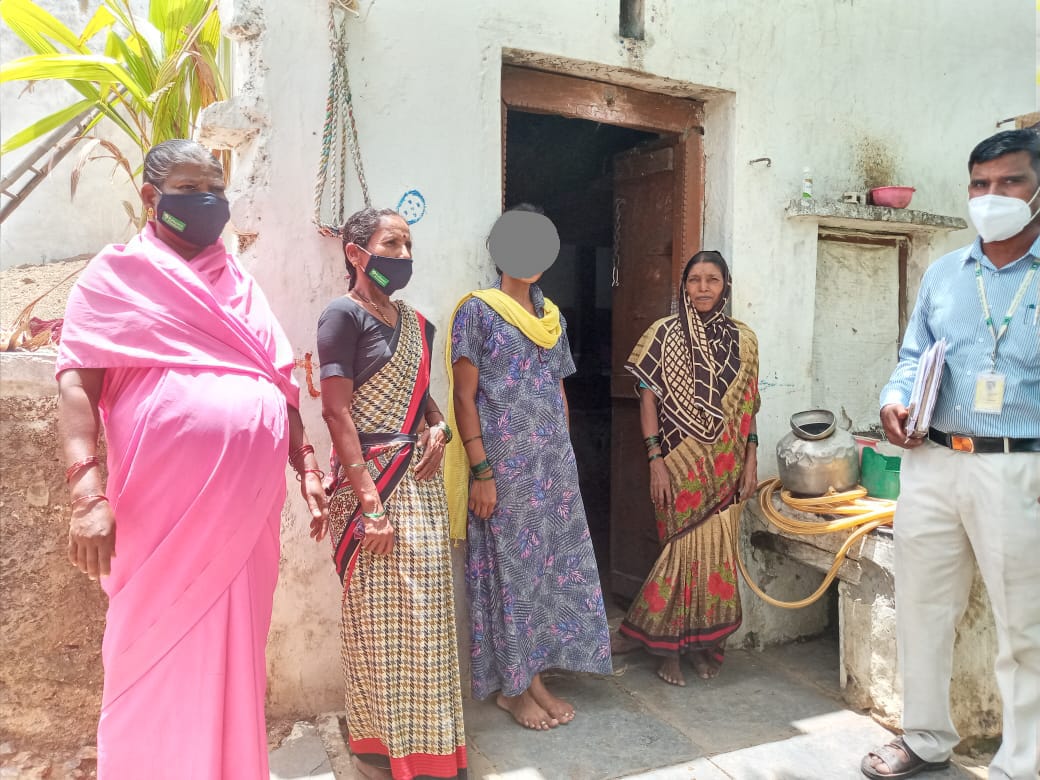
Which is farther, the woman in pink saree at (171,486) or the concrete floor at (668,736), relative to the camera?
the concrete floor at (668,736)

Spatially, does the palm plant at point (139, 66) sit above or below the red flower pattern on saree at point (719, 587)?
above

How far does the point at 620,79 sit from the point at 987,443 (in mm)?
2210

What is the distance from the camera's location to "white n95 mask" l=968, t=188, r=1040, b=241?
2500mm

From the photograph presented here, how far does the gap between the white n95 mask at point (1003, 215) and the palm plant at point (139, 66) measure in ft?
9.94

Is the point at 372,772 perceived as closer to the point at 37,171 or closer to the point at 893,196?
the point at 893,196

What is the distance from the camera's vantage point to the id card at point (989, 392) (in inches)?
98.5

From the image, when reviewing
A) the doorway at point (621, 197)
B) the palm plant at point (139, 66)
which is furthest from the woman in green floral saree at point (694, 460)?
the palm plant at point (139, 66)

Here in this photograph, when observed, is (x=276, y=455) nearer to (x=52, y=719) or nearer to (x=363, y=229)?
(x=363, y=229)

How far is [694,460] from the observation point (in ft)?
11.3

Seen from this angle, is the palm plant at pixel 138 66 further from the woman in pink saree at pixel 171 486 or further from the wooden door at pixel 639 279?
the wooden door at pixel 639 279

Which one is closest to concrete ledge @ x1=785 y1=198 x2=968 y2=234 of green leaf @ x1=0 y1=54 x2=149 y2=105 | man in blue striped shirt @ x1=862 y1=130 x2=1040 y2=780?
man in blue striped shirt @ x1=862 y1=130 x2=1040 y2=780

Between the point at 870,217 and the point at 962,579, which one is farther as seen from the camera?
the point at 870,217

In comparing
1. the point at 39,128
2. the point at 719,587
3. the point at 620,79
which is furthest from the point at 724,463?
the point at 39,128

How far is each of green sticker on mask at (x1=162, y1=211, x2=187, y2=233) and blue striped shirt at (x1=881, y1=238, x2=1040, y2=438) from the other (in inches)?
92.5
